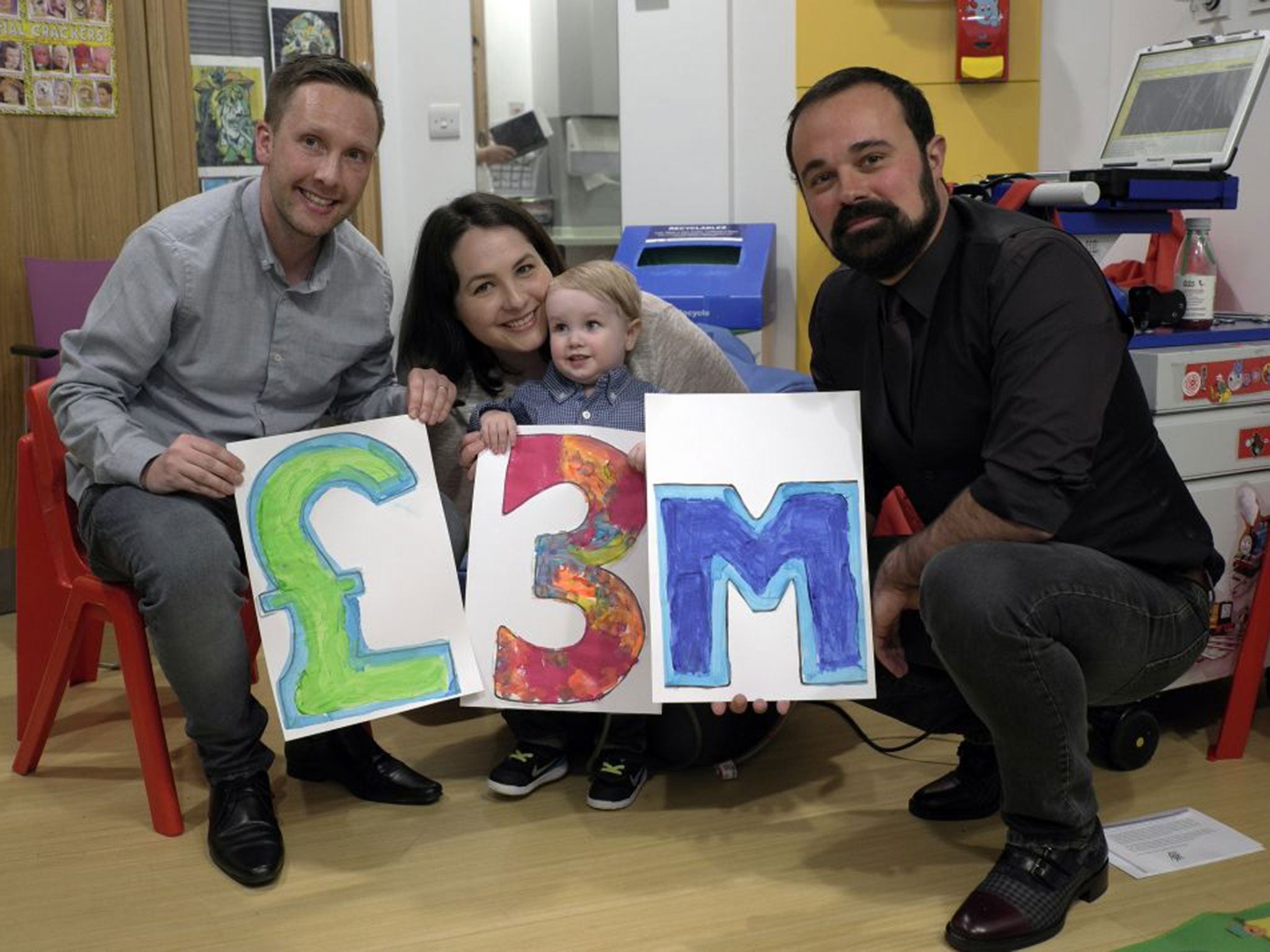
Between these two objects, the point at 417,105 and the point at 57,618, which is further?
the point at 417,105

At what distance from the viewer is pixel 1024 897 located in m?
1.64

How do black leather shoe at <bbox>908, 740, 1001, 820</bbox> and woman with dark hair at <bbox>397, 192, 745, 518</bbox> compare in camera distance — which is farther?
woman with dark hair at <bbox>397, 192, 745, 518</bbox>

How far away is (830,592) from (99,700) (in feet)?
5.28

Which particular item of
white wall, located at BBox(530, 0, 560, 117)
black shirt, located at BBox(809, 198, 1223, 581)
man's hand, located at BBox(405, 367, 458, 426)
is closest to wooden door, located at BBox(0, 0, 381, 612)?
white wall, located at BBox(530, 0, 560, 117)

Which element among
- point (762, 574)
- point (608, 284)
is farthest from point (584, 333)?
point (762, 574)

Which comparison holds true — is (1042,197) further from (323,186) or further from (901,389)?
(323,186)

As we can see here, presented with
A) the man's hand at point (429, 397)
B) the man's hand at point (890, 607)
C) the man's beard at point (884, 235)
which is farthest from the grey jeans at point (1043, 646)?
the man's hand at point (429, 397)

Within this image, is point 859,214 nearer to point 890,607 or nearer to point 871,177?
point 871,177

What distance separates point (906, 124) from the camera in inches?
69.1

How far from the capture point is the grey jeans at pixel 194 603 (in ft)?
6.07

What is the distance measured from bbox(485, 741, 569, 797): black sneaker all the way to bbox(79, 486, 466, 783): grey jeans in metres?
0.37

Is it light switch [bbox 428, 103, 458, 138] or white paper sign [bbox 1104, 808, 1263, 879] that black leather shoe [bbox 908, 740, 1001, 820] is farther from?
light switch [bbox 428, 103, 458, 138]

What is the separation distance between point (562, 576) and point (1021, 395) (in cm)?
76

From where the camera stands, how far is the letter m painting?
183 cm
